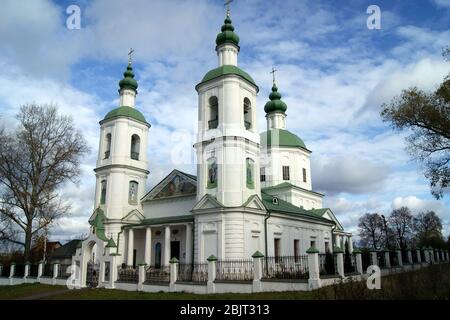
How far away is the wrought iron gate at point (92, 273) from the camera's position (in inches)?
826

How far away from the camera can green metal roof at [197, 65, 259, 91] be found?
21642 millimetres

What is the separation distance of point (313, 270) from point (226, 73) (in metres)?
12.2

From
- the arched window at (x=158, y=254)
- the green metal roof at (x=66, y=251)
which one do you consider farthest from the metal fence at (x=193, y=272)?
the green metal roof at (x=66, y=251)

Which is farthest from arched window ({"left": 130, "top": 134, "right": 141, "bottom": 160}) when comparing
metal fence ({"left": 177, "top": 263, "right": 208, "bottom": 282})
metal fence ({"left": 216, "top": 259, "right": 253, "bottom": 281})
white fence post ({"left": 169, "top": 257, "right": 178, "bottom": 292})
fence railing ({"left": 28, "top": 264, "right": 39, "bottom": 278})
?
metal fence ({"left": 216, "top": 259, "right": 253, "bottom": 281})

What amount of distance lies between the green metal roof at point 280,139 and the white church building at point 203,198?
8.27m

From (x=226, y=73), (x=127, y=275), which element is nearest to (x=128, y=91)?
(x=226, y=73)

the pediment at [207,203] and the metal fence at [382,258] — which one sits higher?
the pediment at [207,203]

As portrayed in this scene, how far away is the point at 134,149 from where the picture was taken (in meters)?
28.5

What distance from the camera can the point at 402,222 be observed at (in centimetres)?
6266

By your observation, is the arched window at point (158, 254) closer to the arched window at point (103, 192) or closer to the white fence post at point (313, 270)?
the arched window at point (103, 192)

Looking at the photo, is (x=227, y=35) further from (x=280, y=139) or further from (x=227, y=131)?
(x=280, y=139)
